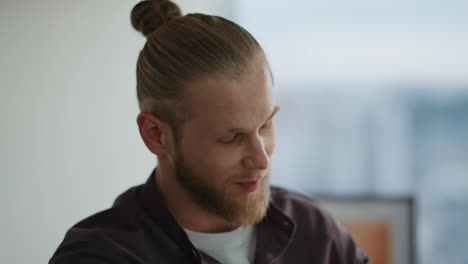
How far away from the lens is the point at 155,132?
105 cm

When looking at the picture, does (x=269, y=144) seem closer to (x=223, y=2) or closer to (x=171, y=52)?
(x=171, y=52)

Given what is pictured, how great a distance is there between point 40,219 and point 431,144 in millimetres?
1467

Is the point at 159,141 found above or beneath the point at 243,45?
beneath

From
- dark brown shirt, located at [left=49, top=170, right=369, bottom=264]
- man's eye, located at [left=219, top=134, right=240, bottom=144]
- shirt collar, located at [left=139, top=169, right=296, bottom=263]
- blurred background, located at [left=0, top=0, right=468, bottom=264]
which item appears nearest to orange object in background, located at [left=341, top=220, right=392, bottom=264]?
blurred background, located at [left=0, top=0, right=468, bottom=264]

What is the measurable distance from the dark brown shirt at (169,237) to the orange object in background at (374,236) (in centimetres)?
54

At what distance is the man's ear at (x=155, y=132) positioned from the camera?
103 cm

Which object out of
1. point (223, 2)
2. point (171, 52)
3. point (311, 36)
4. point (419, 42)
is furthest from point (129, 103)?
point (419, 42)

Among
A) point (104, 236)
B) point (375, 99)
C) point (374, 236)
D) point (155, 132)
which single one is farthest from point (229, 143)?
point (375, 99)

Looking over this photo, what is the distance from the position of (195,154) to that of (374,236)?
0.91 metres

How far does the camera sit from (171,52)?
995mm

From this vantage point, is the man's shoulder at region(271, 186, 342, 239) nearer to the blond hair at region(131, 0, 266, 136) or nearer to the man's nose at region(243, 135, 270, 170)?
the man's nose at region(243, 135, 270, 170)

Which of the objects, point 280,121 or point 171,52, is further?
point 280,121

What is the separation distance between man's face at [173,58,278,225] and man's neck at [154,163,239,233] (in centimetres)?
3

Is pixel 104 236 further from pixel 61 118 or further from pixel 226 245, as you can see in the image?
pixel 61 118
